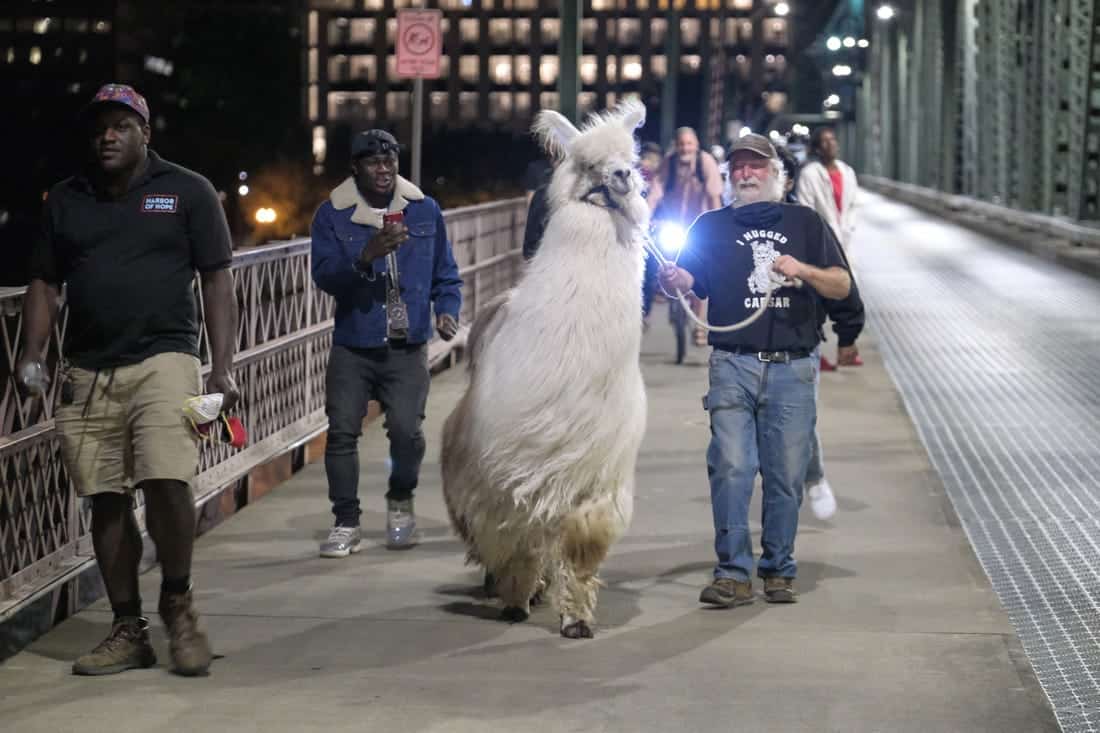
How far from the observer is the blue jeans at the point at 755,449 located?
8289 millimetres

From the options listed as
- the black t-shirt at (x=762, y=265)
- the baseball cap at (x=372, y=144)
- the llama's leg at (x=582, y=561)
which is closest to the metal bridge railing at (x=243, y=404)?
the baseball cap at (x=372, y=144)

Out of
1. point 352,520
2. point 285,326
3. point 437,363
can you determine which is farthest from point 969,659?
point 437,363

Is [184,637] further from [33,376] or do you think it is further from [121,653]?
[33,376]

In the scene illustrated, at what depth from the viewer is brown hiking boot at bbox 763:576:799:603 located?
8.31m

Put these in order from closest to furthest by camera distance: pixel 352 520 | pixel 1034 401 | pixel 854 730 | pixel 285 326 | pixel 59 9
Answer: pixel 854 730 → pixel 352 520 → pixel 285 326 → pixel 1034 401 → pixel 59 9

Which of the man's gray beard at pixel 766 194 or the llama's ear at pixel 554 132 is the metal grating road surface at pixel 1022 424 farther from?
the llama's ear at pixel 554 132

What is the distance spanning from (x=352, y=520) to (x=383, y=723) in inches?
124

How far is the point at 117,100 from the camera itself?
6.75m

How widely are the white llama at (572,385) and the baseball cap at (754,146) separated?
28.5 inches

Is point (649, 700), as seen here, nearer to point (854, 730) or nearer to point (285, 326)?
point (854, 730)

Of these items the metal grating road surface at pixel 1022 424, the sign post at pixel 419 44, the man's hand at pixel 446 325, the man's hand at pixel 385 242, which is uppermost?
the sign post at pixel 419 44

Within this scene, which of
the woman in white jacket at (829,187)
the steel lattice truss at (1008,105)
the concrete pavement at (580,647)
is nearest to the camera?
the concrete pavement at (580,647)

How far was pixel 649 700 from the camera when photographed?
6.64 metres

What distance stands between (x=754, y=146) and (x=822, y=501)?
2072mm
